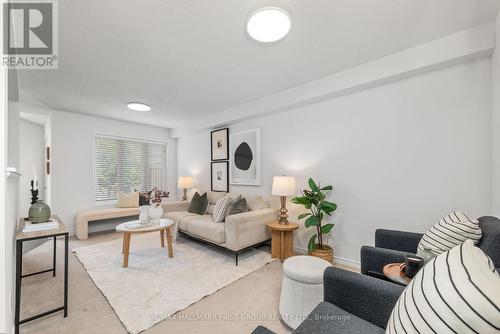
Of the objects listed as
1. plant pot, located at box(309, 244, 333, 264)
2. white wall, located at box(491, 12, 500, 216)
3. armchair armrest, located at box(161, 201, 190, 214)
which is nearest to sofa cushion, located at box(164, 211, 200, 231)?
armchair armrest, located at box(161, 201, 190, 214)

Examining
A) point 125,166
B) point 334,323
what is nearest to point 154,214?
point 125,166

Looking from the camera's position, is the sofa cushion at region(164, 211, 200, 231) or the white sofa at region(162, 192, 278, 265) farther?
the sofa cushion at region(164, 211, 200, 231)

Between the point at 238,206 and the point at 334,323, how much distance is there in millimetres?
2349

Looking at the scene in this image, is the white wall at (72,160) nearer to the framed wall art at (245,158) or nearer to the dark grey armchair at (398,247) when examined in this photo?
the framed wall art at (245,158)

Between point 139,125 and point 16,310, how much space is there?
165 inches

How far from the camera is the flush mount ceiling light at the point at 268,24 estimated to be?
157cm

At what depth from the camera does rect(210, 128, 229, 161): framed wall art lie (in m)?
4.27

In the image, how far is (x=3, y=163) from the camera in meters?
0.75

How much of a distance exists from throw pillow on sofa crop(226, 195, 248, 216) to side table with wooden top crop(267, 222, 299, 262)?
0.57m

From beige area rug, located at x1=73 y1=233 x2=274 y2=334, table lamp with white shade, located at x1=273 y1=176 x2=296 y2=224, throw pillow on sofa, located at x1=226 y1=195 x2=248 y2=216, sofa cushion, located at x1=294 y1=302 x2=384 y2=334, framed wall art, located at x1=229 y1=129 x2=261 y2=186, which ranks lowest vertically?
beige area rug, located at x1=73 y1=233 x2=274 y2=334

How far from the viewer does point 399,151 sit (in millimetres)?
2348

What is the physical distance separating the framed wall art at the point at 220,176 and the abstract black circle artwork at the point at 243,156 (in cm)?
32

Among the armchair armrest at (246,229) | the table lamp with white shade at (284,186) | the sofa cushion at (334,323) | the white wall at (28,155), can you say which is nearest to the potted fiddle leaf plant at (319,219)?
the table lamp with white shade at (284,186)

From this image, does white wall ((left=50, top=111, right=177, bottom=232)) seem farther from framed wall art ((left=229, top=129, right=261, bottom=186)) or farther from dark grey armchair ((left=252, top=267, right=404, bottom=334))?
dark grey armchair ((left=252, top=267, right=404, bottom=334))
